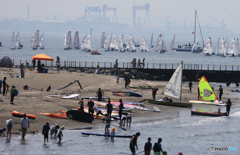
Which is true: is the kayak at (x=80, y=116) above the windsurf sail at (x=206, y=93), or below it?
below

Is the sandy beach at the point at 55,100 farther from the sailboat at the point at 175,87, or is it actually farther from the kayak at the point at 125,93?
the sailboat at the point at 175,87

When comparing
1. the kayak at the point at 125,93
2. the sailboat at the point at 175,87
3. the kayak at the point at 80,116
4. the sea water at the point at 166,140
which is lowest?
the sea water at the point at 166,140

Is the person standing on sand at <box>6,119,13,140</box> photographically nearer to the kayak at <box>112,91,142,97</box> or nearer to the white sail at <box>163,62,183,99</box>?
the kayak at <box>112,91,142,97</box>

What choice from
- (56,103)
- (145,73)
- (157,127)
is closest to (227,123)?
(157,127)

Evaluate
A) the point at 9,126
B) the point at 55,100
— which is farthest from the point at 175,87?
the point at 9,126

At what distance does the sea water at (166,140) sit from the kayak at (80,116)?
1.14 m

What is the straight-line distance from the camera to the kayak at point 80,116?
23188 millimetres

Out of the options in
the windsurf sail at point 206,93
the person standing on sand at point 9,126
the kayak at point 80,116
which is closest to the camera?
the person standing on sand at point 9,126

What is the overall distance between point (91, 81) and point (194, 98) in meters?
11.2

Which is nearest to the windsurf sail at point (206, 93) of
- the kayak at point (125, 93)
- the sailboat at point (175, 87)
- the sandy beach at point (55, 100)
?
the sandy beach at point (55, 100)

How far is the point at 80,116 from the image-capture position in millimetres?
23203

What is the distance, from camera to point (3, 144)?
17.8 m

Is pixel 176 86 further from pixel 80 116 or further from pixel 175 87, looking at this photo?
pixel 80 116

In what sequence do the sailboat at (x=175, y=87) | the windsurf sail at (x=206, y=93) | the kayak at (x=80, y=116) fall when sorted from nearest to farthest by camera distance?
the kayak at (x=80, y=116) < the sailboat at (x=175, y=87) < the windsurf sail at (x=206, y=93)
